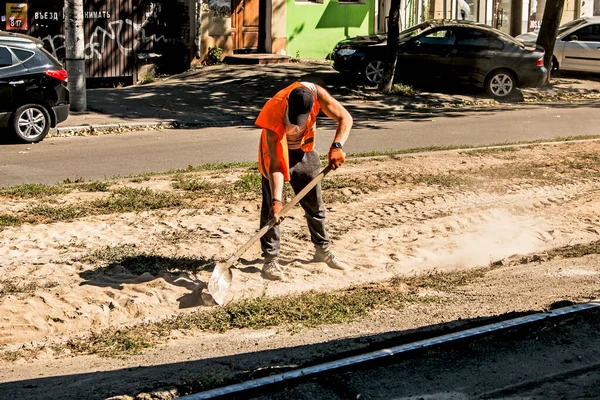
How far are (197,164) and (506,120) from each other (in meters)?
7.88

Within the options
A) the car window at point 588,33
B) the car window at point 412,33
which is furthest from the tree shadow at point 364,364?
the car window at point 588,33

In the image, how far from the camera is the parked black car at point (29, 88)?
1524cm

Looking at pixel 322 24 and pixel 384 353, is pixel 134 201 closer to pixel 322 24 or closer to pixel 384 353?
pixel 384 353

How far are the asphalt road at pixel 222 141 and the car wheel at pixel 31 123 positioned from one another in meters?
0.20

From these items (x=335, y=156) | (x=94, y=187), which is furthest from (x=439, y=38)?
(x=335, y=156)

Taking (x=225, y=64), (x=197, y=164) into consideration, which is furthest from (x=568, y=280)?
(x=225, y=64)

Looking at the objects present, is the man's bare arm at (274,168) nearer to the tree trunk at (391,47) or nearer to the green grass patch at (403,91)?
the tree trunk at (391,47)

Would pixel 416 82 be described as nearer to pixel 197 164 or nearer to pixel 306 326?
pixel 197 164

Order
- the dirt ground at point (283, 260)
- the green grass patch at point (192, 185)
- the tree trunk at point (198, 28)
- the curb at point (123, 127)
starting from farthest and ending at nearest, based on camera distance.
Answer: the tree trunk at point (198, 28), the curb at point (123, 127), the green grass patch at point (192, 185), the dirt ground at point (283, 260)

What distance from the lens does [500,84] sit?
22.9 m

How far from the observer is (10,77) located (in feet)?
49.9

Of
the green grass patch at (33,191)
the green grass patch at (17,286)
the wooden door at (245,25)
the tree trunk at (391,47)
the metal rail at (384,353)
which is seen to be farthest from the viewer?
the wooden door at (245,25)

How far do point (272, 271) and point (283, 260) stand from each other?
588mm

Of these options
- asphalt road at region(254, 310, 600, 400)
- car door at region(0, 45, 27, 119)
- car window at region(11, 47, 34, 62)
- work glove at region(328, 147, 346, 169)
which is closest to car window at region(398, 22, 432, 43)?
car window at region(11, 47, 34, 62)
